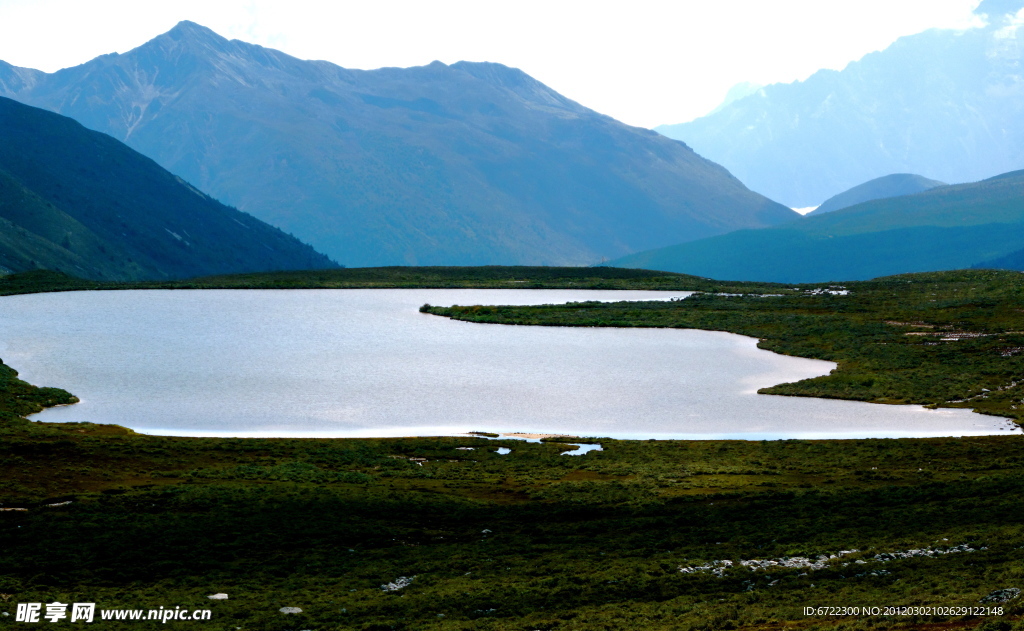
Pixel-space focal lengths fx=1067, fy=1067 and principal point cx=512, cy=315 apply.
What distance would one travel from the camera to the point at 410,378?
249 feet

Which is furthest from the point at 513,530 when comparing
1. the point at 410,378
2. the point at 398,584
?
the point at 410,378

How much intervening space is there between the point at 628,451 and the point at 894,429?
17338mm

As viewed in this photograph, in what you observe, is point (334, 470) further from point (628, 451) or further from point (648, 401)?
point (648, 401)

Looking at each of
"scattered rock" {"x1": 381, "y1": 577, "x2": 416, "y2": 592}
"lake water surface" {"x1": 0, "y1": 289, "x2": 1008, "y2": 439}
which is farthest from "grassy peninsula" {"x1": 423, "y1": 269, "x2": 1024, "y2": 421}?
"scattered rock" {"x1": 381, "y1": 577, "x2": 416, "y2": 592}

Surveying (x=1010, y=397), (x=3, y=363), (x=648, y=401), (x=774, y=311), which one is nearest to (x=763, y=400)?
(x=648, y=401)

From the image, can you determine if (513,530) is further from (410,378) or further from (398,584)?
(410,378)

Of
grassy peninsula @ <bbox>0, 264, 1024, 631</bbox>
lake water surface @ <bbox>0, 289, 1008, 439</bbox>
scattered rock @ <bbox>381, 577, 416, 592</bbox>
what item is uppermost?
lake water surface @ <bbox>0, 289, 1008, 439</bbox>

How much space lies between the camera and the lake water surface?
61.0 metres

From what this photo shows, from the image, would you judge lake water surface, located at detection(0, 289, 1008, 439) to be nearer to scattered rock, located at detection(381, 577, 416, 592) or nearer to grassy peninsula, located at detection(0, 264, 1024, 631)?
grassy peninsula, located at detection(0, 264, 1024, 631)

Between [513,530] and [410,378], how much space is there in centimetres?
3765

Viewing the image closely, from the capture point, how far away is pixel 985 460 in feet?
162

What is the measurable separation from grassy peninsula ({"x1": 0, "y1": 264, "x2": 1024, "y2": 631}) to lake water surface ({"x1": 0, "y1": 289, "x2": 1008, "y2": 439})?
5.80m

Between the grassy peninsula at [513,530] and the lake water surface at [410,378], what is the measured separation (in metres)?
5.80

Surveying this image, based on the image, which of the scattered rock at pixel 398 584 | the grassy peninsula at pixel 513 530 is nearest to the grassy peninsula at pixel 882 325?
the grassy peninsula at pixel 513 530
